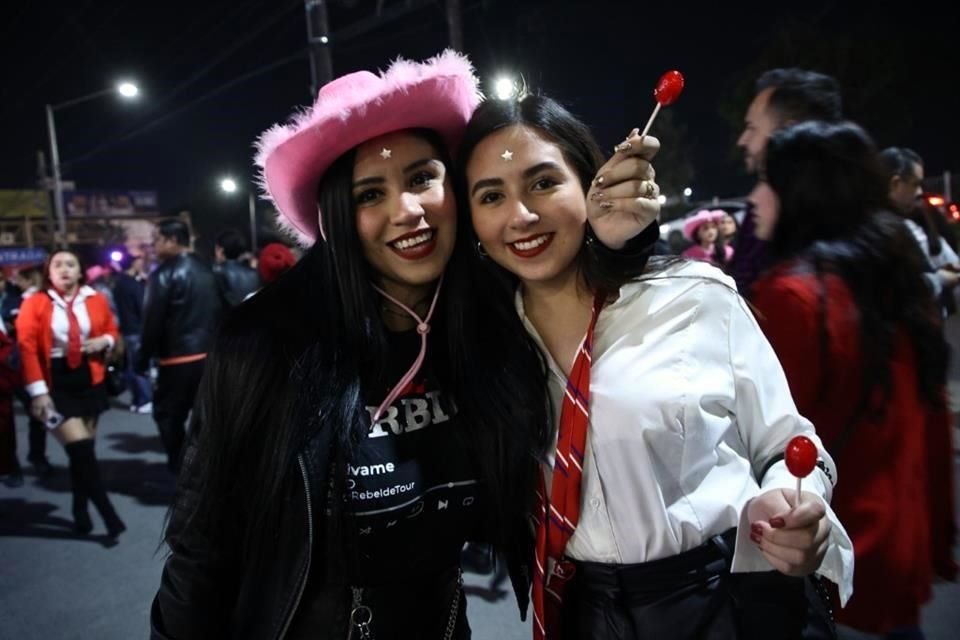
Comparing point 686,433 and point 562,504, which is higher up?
point 686,433

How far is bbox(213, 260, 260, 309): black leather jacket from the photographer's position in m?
6.05

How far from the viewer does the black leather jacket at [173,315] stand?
17.9ft

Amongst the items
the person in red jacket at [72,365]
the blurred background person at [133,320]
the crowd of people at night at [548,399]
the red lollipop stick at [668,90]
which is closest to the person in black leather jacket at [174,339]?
the person in red jacket at [72,365]

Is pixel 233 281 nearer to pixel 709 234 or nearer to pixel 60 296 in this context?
pixel 60 296

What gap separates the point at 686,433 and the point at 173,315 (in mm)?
5058

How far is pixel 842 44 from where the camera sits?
17984mm

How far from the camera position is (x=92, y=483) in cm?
470

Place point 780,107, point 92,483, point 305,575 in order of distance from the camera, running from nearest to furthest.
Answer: point 305,575, point 780,107, point 92,483

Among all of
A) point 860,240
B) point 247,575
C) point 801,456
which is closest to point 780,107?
point 860,240

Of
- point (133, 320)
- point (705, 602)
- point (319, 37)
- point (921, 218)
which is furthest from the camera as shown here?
point (133, 320)

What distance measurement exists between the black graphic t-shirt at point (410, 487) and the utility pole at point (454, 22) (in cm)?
605

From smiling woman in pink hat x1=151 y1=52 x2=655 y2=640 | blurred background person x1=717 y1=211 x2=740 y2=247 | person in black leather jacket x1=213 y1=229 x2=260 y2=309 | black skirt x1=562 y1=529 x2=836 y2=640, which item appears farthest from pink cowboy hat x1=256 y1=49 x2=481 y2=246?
blurred background person x1=717 y1=211 x2=740 y2=247

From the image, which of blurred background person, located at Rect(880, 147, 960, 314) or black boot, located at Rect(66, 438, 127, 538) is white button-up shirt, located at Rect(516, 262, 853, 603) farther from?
black boot, located at Rect(66, 438, 127, 538)

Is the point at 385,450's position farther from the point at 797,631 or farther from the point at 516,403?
the point at 797,631
